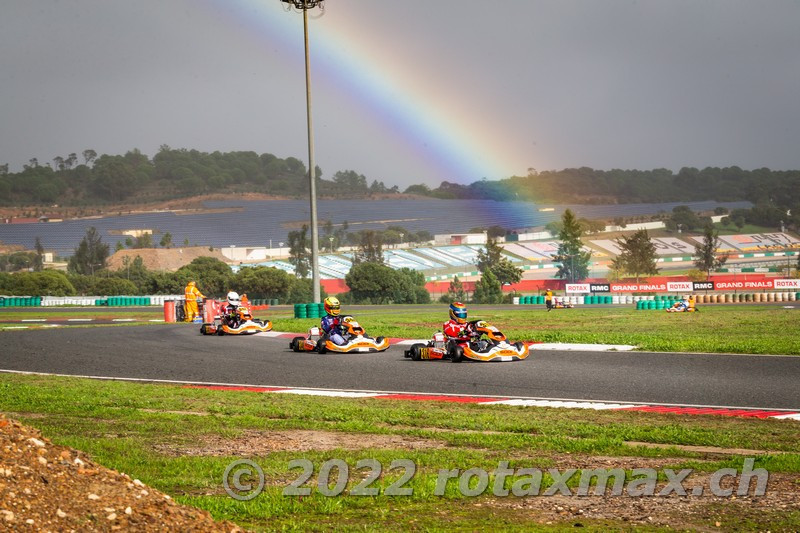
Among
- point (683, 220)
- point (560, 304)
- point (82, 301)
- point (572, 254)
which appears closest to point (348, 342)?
point (560, 304)

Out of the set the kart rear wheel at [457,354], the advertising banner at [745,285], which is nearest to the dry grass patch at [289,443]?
the kart rear wheel at [457,354]

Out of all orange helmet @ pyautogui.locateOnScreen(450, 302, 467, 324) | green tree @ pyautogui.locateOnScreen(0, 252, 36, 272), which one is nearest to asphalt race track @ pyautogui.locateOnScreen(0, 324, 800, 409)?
orange helmet @ pyautogui.locateOnScreen(450, 302, 467, 324)

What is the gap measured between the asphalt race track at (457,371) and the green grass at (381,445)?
2.12m

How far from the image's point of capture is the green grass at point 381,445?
6.86 m

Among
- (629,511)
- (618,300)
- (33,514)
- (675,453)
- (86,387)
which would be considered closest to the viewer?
(33,514)

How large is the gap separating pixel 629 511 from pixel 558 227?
176700mm

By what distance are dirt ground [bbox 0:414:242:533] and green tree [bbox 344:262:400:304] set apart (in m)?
73.5

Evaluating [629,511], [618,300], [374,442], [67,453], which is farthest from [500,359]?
[618,300]

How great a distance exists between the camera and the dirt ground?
17.5 ft

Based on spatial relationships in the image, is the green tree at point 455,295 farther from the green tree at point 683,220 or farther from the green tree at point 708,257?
the green tree at point 683,220

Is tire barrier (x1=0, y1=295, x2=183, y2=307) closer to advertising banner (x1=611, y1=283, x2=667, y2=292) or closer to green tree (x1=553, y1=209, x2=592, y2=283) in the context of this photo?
advertising banner (x1=611, y1=283, x2=667, y2=292)

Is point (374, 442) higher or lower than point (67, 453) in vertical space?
lower

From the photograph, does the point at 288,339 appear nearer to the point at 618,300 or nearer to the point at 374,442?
the point at 374,442

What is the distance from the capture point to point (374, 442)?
10.1 metres
